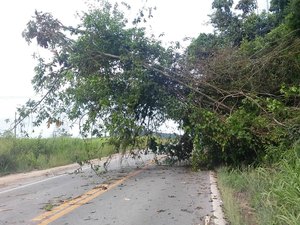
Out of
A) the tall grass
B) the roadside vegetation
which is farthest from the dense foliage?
the tall grass

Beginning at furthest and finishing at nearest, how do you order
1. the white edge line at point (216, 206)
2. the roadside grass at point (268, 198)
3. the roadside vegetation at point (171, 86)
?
the roadside vegetation at point (171, 86) → the white edge line at point (216, 206) → the roadside grass at point (268, 198)

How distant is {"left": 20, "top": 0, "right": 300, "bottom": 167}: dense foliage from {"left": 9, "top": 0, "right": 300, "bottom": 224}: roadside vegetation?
35mm

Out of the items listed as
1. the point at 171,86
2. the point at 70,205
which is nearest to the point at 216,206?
the point at 70,205

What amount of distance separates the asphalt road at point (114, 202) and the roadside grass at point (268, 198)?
0.54 metres

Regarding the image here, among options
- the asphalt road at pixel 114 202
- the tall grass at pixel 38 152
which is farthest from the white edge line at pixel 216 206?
the tall grass at pixel 38 152


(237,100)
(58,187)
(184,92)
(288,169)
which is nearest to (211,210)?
(288,169)

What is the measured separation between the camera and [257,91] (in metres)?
13.0

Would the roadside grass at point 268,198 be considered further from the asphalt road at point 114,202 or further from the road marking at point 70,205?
the road marking at point 70,205

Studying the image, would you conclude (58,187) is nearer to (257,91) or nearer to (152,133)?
(152,133)

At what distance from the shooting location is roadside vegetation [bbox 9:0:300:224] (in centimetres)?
1215

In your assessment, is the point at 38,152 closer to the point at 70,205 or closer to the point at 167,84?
the point at 167,84

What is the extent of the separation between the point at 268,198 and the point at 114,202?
3.17 meters

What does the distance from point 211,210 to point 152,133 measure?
822 cm

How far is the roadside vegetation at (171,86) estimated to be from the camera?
12.1 meters
